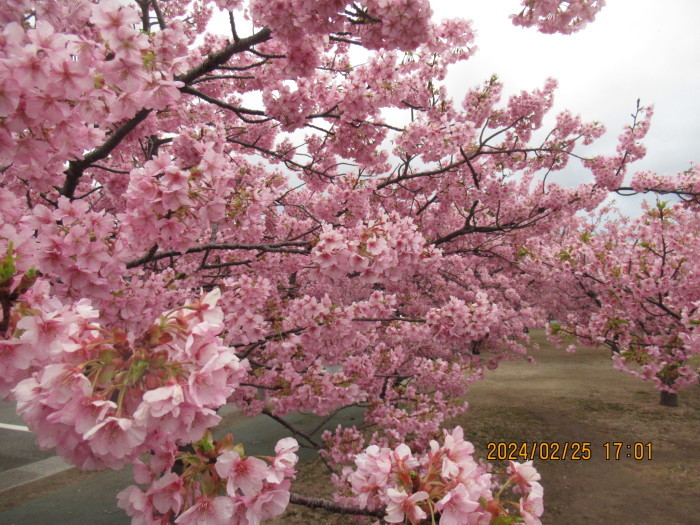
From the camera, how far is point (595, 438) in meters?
8.09

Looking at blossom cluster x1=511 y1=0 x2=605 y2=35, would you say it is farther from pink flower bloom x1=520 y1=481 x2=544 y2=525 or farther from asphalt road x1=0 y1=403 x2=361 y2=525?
asphalt road x1=0 y1=403 x2=361 y2=525

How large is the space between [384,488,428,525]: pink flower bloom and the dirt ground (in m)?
5.23

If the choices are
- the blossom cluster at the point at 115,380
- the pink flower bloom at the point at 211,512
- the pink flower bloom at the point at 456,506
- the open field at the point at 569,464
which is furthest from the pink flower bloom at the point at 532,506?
the open field at the point at 569,464

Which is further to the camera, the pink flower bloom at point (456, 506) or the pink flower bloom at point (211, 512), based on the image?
the pink flower bloom at point (456, 506)

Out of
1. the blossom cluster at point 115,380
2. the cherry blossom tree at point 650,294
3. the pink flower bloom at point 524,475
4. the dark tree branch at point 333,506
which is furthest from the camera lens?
the cherry blossom tree at point 650,294

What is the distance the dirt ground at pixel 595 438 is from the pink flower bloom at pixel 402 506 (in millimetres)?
5234

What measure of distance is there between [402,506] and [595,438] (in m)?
8.95

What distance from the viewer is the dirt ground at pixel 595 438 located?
5660mm

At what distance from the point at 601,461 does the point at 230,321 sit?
7.53 m

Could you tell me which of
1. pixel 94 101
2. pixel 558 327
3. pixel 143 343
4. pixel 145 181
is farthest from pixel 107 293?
pixel 558 327

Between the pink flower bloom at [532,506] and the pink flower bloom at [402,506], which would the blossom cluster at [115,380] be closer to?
the pink flower bloom at [402,506]

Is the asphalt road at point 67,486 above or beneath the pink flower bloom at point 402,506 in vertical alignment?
beneath

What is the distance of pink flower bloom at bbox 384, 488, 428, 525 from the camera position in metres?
1.26
